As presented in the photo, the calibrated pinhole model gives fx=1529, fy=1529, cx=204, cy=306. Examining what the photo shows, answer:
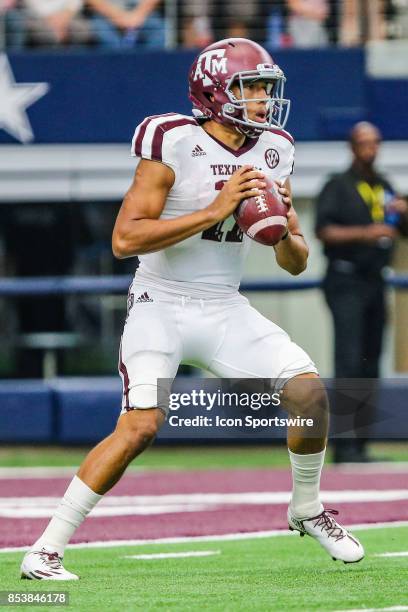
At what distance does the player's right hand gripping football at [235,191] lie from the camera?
5156 mm

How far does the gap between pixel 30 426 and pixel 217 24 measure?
12.8 ft

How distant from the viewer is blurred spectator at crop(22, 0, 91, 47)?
12375 mm

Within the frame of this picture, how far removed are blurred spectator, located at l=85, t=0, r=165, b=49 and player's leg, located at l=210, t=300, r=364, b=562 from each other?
7.32 metres

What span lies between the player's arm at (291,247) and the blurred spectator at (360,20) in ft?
23.6

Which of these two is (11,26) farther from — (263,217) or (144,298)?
(263,217)

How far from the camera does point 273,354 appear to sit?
17.5 ft

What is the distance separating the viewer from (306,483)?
541 centimetres

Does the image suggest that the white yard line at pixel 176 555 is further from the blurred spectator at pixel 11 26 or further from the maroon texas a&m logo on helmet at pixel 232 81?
the blurred spectator at pixel 11 26

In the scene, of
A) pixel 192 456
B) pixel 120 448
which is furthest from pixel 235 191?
pixel 192 456

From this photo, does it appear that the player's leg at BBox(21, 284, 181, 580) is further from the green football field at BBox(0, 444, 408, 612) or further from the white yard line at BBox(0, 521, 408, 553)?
the white yard line at BBox(0, 521, 408, 553)

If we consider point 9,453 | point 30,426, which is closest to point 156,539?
point 30,426

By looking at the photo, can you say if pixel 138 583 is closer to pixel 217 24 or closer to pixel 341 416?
pixel 341 416

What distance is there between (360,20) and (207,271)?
750 centimetres

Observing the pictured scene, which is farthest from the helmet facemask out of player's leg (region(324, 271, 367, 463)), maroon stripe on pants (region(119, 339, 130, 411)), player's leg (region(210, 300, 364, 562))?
player's leg (region(324, 271, 367, 463))
